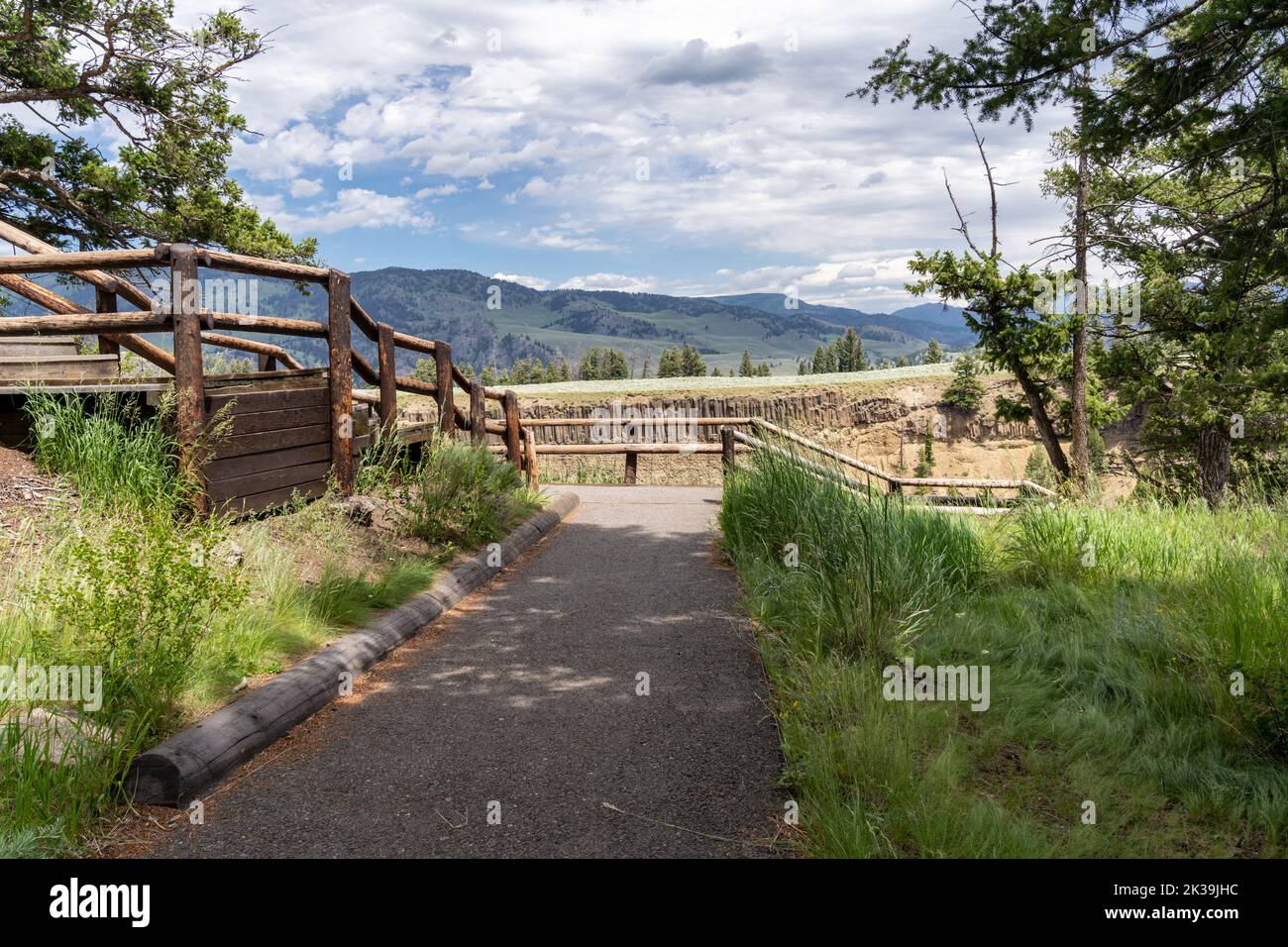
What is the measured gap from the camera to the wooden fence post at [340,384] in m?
8.34

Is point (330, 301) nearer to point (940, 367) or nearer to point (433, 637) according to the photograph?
point (433, 637)

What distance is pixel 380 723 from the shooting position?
4539 millimetres

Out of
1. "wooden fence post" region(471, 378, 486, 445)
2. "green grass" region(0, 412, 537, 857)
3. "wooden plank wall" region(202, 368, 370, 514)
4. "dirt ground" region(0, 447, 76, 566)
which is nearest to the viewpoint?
"green grass" region(0, 412, 537, 857)

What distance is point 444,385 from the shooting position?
1086 centimetres

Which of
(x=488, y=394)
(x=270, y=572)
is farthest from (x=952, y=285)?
(x=270, y=572)

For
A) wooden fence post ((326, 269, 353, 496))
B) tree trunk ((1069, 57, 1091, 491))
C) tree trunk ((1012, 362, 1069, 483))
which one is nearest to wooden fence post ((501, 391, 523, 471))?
wooden fence post ((326, 269, 353, 496))

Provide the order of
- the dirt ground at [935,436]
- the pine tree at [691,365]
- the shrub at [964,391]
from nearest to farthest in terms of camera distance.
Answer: the dirt ground at [935,436]
the shrub at [964,391]
the pine tree at [691,365]

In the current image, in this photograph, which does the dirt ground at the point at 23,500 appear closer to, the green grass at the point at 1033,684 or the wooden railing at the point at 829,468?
the green grass at the point at 1033,684

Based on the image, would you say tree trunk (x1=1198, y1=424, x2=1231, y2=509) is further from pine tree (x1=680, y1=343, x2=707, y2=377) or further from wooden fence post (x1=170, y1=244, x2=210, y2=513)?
pine tree (x1=680, y1=343, x2=707, y2=377)

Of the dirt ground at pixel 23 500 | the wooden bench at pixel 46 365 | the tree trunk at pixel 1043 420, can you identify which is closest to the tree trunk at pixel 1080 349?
the tree trunk at pixel 1043 420

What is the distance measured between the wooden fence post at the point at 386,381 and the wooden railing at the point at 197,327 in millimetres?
12

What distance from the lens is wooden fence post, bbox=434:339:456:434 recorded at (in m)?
10.8

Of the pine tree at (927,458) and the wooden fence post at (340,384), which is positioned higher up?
the wooden fence post at (340,384)

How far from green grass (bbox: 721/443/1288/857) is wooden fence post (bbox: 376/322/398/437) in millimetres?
4316
